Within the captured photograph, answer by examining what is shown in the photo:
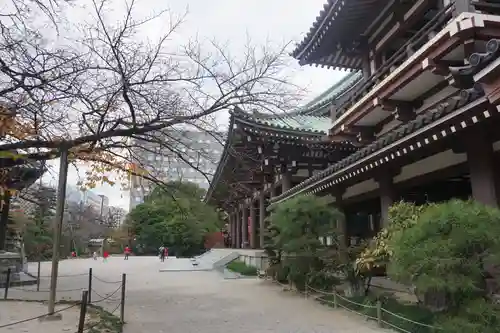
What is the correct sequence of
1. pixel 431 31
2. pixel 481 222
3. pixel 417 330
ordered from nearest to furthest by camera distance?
Result: pixel 481 222, pixel 417 330, pixel 431 31

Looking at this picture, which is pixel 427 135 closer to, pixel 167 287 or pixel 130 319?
pixel 130 319

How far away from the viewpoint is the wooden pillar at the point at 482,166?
21.5 feet

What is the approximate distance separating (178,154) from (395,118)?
21.1 feet

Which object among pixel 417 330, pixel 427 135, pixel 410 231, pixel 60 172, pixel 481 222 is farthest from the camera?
pixel 60 172

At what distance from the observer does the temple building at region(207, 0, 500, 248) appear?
6562mm

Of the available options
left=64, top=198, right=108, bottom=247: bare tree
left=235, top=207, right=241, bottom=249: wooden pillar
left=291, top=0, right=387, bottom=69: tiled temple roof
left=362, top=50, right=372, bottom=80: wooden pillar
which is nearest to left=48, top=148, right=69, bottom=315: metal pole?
left=291, top=0, right=387, bottom=69: tiled temple roof

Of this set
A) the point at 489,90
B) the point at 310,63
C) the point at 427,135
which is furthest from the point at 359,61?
the point at 489,90

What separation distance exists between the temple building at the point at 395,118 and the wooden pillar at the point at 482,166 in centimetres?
2

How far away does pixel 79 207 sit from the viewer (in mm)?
62781

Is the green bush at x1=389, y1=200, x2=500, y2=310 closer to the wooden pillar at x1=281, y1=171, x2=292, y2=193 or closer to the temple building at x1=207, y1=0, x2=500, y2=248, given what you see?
the temple building at x1=207, y1=0, x2=500, y2=248

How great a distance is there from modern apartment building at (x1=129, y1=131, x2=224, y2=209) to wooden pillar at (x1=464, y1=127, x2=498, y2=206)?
4.68 m

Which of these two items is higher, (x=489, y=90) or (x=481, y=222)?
(x=489, y=90)

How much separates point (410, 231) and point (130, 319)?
5.82m

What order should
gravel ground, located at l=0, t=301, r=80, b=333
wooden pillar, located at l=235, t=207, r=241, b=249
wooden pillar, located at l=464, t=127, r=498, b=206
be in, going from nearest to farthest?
1. wooden pillar, located at l=464, t=127, r=498, b=206
2. gravel ground, located at l=0, t=301, r=80, b=333
3. wooden pillar, located at l=235, t=207, r=241, b=249
